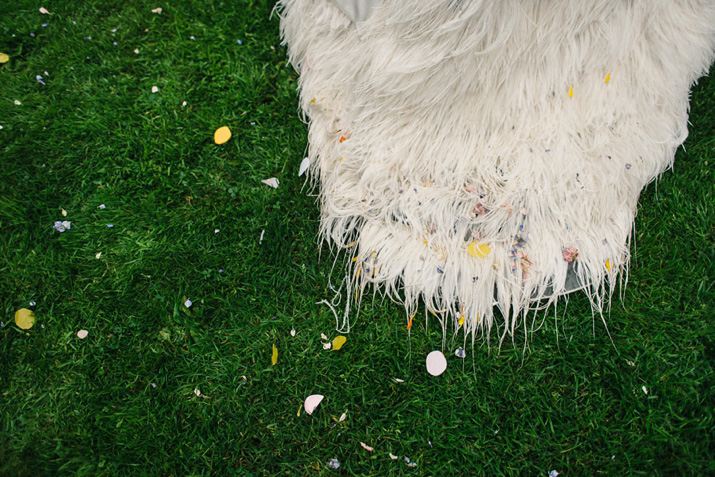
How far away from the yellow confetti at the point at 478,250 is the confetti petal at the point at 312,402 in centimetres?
59

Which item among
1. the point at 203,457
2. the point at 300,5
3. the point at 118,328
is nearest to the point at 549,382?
the point at 203,457

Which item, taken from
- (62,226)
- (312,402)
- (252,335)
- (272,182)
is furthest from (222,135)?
(312,402)

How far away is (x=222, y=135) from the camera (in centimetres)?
152

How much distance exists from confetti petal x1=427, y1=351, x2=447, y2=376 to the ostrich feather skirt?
106 mm

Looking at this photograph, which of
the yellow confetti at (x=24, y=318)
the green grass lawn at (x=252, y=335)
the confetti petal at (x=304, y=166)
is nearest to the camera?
the green grass lawn at (x=252, y=335)

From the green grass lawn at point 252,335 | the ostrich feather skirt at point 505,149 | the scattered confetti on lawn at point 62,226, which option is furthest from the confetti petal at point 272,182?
the scattered confetti on lawn at point 62,226

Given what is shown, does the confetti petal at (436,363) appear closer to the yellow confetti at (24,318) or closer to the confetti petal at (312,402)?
the confetti petal at (312,402)

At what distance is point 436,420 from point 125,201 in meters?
1.20

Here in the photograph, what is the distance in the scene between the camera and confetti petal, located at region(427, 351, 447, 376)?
1.23m

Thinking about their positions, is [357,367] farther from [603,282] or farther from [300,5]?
[300,5]

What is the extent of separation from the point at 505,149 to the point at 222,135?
945 mm

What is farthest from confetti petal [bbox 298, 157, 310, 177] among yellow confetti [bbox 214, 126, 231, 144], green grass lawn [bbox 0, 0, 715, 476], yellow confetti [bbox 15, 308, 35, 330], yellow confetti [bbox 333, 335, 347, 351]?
yellow confetti [bbox 15, 308, 35, 330]

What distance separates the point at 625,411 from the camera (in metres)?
1.17

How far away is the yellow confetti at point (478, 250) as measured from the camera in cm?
125
